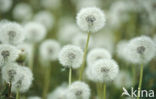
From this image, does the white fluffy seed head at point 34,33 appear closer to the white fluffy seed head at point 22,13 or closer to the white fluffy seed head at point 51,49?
the white fluffy seed head at point 51,49

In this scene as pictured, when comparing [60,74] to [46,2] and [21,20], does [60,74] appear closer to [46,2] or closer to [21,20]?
[21,20]

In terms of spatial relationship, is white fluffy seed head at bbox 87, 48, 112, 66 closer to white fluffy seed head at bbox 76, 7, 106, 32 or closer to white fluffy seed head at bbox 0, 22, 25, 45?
white fluffy seed head at bbox 76, 7, 106, 32

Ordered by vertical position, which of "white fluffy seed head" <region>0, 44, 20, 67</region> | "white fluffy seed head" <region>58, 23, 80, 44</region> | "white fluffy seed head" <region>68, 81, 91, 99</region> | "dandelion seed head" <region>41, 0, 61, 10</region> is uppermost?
"dandelion seed head" <region>41, 0, 61, 10</region>

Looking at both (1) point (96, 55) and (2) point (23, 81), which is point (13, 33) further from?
(1) point (96, 55)

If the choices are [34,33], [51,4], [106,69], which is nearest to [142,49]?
[106,69]

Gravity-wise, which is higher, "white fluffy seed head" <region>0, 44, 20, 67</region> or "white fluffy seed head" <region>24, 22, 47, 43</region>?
"white fluffy seed head" <region>24, 22, 47, 43</region>

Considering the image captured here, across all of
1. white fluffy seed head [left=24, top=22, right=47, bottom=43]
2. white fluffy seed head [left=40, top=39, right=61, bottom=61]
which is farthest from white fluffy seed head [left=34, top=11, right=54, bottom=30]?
white fluffy seed head [left=40, top=39, right=61, bottom=61]

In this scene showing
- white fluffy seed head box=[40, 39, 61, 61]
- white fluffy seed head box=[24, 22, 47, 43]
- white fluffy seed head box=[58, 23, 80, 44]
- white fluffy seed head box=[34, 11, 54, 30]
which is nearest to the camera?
white fluffy seed head box=[40, 39, 61, 61]

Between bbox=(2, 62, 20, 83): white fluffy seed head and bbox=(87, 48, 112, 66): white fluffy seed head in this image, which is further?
bbox=(87, 48, 112, 66): white fluffy seed head
